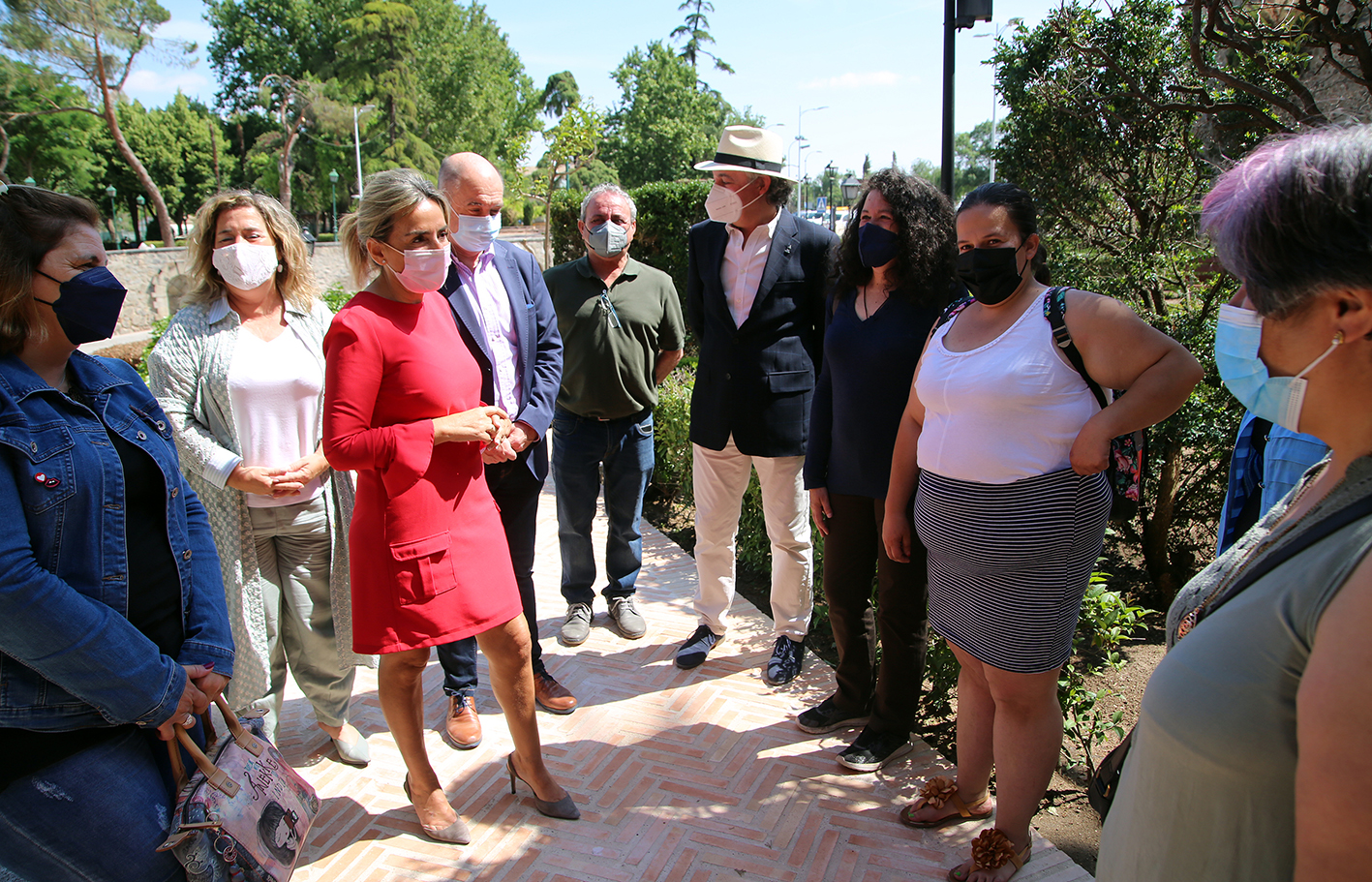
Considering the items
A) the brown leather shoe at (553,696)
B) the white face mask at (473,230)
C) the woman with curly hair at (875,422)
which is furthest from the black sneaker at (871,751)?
the white face mask at (473,230)

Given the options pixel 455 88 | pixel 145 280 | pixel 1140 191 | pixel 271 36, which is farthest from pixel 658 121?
pixel 1140 191

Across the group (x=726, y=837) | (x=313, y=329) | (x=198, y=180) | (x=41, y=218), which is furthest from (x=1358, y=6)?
(x=198, y=180)

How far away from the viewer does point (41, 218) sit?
5.89 ft

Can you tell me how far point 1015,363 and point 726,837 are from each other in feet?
6.29

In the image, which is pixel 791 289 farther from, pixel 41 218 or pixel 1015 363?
pixel 41 218

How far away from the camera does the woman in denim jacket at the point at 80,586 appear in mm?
1563

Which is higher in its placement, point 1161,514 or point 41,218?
point 41,218

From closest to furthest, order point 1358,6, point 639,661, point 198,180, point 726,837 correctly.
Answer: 1. point 726,837
2. point 1358,6
3. point 639,661
4. point 198,180

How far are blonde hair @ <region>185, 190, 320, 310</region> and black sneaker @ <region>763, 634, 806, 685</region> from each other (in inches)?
104

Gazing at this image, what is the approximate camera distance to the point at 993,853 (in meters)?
2.53

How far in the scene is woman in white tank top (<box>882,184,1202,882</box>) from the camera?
2.18 meters

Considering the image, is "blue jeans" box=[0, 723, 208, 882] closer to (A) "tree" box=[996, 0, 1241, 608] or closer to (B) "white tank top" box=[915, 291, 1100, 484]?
(B) "white tank top" box=[915, 291, 1100, 484]

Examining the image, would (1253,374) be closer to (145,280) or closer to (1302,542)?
(1302,542)

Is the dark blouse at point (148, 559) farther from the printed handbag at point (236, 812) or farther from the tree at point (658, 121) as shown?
the tree at point (658, 121)
